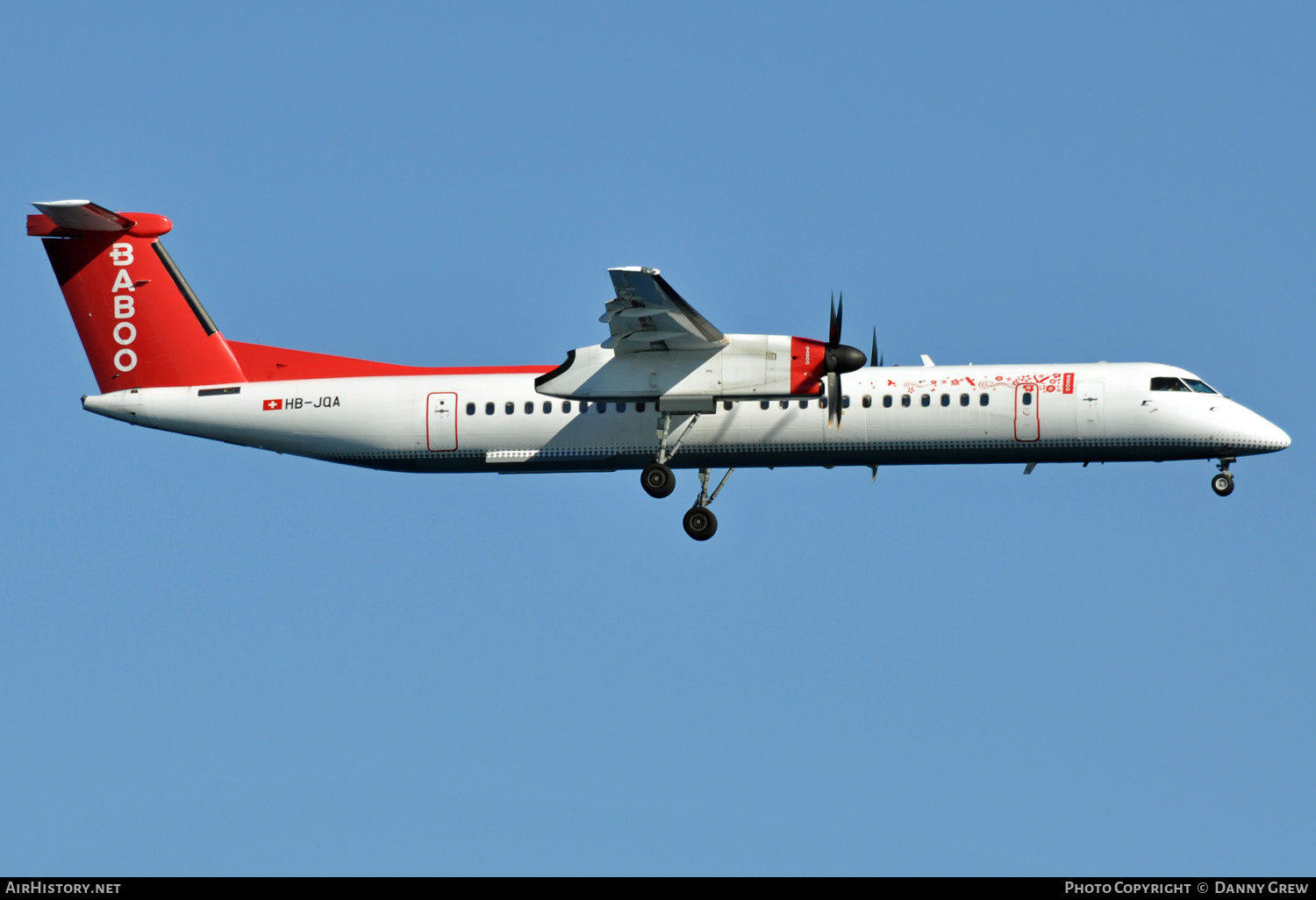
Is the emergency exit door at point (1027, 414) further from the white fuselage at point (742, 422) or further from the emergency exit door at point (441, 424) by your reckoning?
the emergency exit door at point (441, 424)

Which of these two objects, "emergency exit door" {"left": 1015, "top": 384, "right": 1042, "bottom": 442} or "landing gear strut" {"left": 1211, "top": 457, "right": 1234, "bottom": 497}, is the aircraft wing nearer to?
"emergency exit door" {"left": 1015, "top": 384, "right": 1042, "bottom": 442}

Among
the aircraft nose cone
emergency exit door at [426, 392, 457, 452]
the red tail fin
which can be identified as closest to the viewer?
the aircraft nose cone

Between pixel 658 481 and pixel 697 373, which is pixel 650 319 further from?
pixel 658 481

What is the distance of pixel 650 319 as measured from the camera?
26.9 metres

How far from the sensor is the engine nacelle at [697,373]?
2709 centimetres

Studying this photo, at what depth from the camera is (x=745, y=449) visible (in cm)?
2864

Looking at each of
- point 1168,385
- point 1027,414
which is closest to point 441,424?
point 1027,414

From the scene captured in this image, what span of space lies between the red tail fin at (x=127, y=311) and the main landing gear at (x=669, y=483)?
311 inches

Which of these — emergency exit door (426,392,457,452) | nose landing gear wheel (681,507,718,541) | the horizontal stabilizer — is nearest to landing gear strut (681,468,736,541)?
nose landing gear wheel (681,507,718,541)

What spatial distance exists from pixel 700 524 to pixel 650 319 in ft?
13.0

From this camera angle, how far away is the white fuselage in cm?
2803

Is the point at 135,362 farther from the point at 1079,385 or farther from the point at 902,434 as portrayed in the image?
the point at 1079,385

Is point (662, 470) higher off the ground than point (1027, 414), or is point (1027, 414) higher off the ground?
point (1027, 414)
